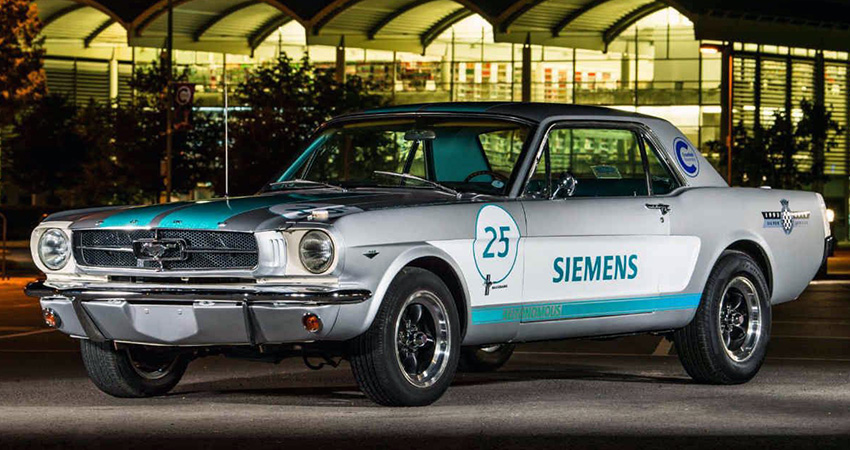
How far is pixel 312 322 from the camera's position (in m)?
8.90

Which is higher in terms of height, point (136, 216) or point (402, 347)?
point (136, 216)

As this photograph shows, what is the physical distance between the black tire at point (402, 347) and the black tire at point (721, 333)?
2.26 metres

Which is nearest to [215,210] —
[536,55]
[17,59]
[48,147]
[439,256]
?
[439,256]

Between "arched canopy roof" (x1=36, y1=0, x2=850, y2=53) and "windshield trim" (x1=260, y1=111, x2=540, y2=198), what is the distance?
47.1 metres

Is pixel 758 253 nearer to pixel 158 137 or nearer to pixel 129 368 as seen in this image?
pixel 129 368

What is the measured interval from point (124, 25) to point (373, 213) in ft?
201

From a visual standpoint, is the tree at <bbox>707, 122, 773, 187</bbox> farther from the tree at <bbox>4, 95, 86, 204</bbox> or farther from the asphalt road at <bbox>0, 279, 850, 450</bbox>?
the asphalt road at <bbox>0, 279, 850, 450</bbox>

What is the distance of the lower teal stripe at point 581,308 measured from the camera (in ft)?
32.7

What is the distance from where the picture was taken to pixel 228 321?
8.99 metres

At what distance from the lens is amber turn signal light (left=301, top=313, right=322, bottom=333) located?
8.88m

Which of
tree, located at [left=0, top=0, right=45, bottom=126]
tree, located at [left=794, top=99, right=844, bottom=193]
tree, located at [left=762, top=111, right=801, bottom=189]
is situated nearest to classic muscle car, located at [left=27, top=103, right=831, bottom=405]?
tree, located at [left=0, top=0, right=45, bottom=126]

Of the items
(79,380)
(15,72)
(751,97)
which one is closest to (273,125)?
(15,72)

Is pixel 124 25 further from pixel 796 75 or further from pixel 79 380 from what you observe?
pixel 79 380

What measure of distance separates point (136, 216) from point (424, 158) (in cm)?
197
